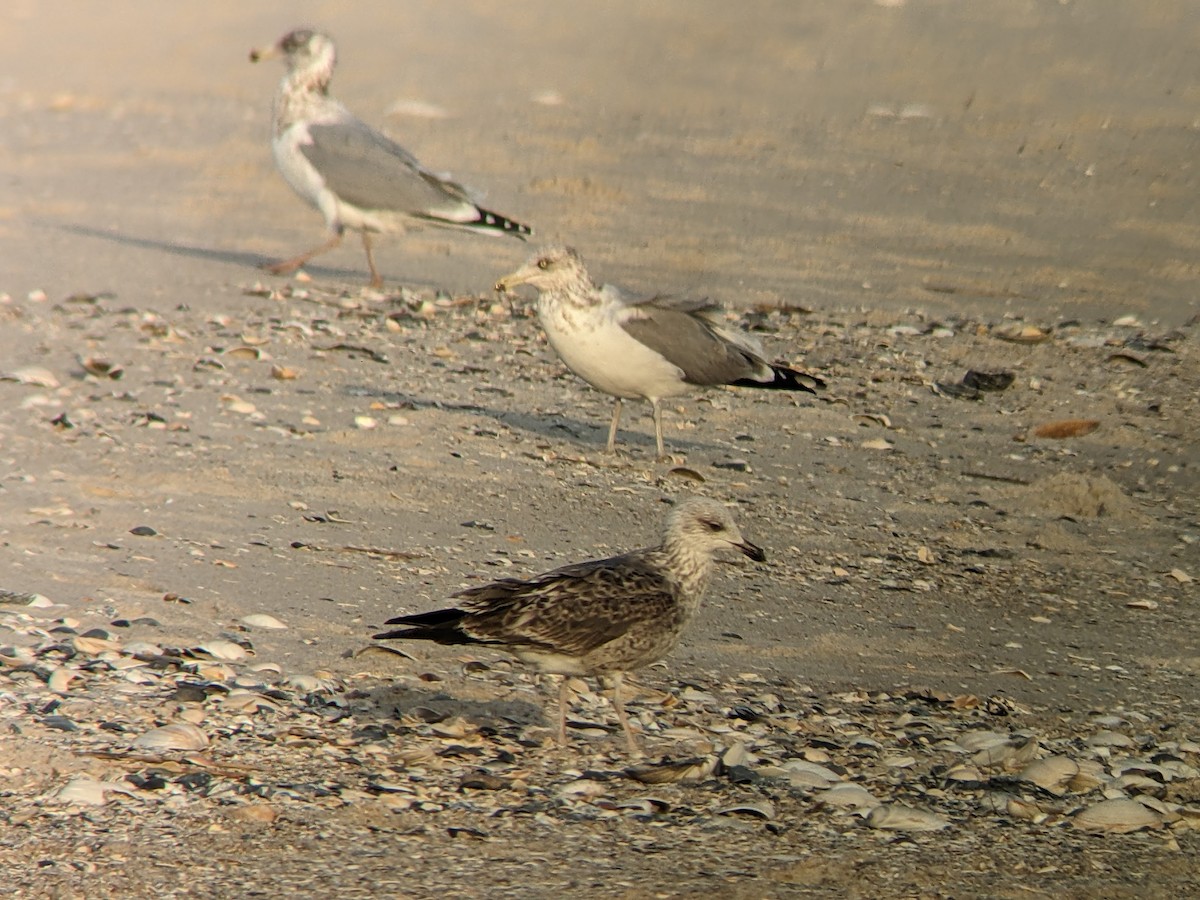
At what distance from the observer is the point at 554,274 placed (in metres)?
7.80

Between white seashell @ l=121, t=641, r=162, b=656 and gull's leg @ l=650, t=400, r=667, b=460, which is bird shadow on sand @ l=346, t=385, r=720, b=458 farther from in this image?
white seashell @ l=121, t=641, r=162, b=656

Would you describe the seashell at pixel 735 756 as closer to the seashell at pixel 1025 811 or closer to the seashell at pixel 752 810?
the seashell at pixel 752 810

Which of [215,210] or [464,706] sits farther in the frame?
[215,210]

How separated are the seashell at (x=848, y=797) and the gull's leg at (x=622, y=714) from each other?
0.52 meters

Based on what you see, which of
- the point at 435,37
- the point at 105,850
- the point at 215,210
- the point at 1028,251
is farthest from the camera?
the point at 435,37

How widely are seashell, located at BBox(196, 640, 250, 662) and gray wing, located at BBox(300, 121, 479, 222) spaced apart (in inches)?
243

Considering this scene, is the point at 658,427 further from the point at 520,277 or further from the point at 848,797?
the point at 848,797

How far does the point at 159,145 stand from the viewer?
1567 centimetres

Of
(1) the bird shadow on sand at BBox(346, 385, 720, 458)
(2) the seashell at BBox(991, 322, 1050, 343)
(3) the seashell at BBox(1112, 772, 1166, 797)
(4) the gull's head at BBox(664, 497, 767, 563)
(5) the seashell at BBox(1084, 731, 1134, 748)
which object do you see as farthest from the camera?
(2) the seashell at BBox(991, 322, 1050, 343)

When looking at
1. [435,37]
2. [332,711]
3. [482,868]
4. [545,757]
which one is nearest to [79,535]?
[332,711]

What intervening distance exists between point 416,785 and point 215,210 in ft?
31.8

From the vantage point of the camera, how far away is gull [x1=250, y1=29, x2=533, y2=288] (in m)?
11.3

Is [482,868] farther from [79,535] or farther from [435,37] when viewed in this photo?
[435,37]

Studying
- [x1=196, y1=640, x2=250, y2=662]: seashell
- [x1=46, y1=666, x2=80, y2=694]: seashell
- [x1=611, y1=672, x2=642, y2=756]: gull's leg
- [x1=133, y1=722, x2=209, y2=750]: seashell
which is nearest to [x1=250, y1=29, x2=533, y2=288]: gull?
[x1=196, y1=640, x2=250, y2=662]: seashell
